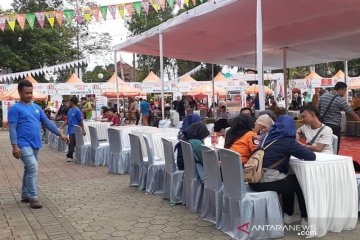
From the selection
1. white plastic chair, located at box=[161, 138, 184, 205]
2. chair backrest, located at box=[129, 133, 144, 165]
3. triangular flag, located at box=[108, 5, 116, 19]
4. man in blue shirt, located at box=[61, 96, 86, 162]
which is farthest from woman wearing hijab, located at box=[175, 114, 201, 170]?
triangular flag, located at box=[108, 5, 116, 19]

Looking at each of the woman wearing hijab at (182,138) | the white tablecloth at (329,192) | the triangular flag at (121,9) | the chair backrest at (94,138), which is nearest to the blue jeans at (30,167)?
the woman wearing hijab at (182,138)

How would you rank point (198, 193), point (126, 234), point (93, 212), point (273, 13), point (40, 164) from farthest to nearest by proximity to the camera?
point (40, 164), point (273, 13), point (93, 212), point (198, 193), point (126, 234)

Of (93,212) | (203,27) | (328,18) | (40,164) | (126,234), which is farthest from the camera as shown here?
(40,164)

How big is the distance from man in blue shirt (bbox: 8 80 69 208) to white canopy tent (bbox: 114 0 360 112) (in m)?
3.24

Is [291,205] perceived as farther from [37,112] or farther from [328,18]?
[328,18]

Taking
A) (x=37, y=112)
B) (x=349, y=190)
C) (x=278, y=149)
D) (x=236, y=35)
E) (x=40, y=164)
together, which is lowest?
(x=40, y=164)

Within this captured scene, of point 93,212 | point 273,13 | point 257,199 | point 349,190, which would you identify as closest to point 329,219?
point 349,190

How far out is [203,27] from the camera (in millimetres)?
9156

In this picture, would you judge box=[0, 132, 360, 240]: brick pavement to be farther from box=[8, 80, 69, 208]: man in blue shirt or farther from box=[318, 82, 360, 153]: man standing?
box=[318, 82, 360, 153]: man standing

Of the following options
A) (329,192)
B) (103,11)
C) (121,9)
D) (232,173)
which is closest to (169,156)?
(232,173)

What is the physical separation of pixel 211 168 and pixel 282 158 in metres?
0.79

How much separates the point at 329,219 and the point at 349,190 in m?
0.34

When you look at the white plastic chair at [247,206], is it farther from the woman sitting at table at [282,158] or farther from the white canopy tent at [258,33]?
the white canopy tent at [258,33]

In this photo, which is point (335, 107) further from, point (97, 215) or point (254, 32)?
point (254, 32)
